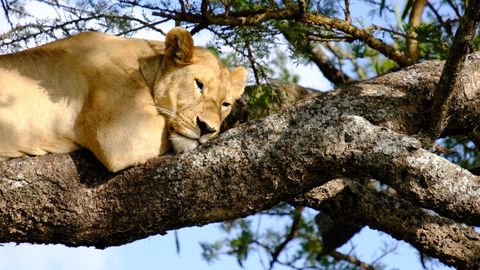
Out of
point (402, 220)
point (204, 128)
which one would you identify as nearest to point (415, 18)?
point (204, 128)

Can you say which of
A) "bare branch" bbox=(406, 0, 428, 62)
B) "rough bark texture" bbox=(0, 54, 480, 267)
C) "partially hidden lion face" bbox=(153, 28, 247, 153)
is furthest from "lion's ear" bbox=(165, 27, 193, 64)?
"bare branch" bbox=(406, 0, 428, 62)

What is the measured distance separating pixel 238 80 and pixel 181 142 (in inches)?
45.9

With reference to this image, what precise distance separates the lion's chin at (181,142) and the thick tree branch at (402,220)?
2.36 feet

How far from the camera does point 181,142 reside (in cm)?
504

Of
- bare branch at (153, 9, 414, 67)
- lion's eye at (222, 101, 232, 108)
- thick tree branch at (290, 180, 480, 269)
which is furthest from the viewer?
lion's eye at (222, 101, 232, 108)

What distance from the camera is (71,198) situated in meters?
4.49

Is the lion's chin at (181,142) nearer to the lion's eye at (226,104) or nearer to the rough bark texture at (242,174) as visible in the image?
the rough bark texture at (242,174)

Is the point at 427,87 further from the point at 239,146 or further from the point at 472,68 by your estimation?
the point at 239,146

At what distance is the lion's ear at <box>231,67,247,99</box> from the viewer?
19.8ft

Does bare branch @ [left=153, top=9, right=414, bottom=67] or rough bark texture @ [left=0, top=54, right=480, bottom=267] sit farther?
bare branch @ [left=153, top=9, right=414, bottom=67]

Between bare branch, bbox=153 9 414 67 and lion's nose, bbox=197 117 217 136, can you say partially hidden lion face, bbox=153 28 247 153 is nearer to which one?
lion's nose, bbox=197 117 217 136

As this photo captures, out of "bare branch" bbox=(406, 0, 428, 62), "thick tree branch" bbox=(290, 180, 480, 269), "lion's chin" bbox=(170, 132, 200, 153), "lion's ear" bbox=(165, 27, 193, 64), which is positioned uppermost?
"bare branch" bbox=(406, 0, 428, 62)

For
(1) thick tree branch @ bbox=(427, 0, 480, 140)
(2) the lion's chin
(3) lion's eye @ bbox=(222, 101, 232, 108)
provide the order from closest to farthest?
1. (1) thick tree branch @ bbox=(427, 0, 480, 140)
2. (2) the lion's chin
3. (3) lion's eye @ bbox=(222, 101, 232, 108)

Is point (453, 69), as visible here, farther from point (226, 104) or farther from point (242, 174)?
point (226, 104)
